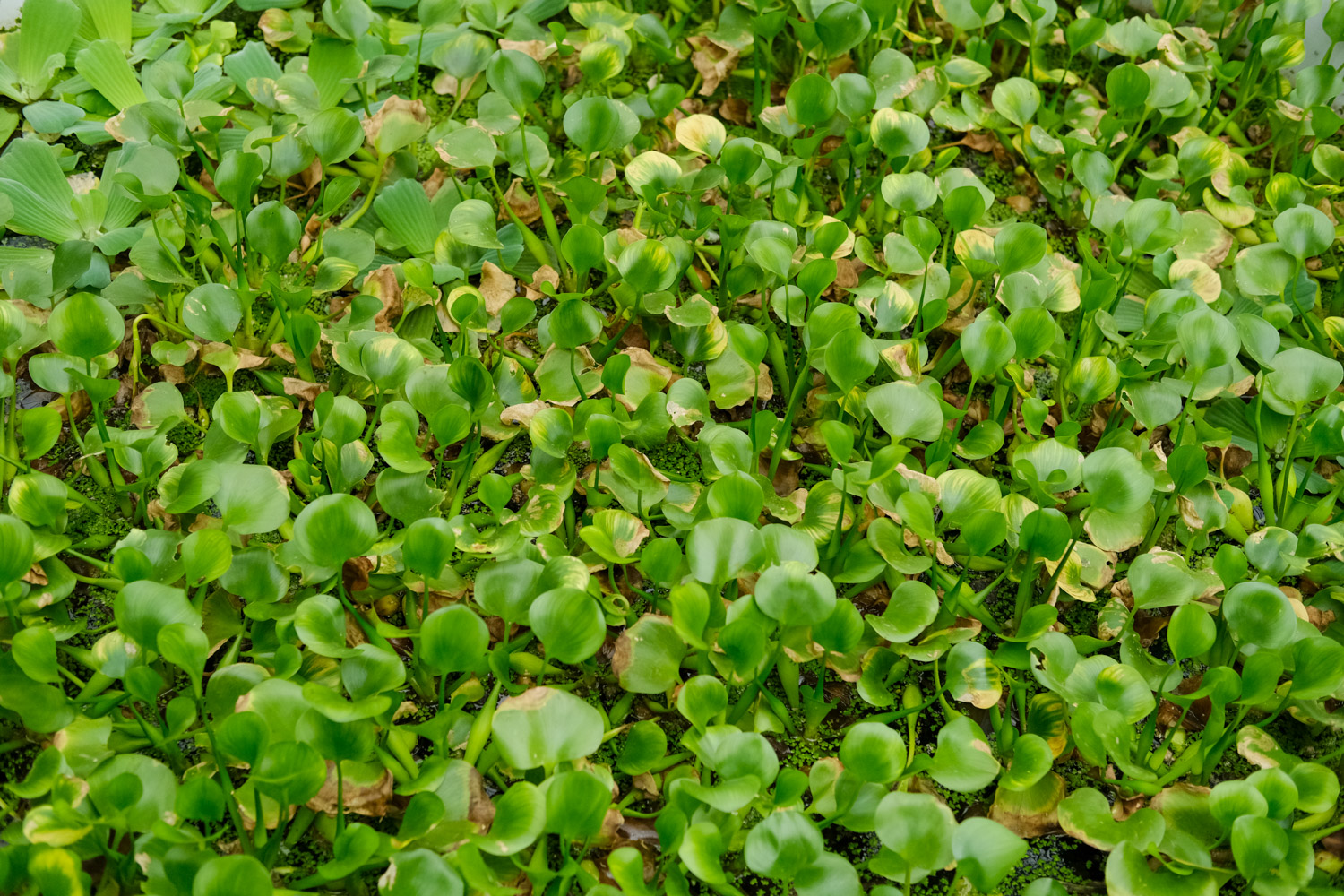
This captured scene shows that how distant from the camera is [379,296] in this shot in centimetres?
111

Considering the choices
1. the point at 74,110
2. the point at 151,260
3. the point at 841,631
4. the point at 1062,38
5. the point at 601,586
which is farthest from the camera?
the point at 1062,38

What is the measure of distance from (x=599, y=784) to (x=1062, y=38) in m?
1.24

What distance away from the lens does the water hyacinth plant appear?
76 cm

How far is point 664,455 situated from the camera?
105 cm

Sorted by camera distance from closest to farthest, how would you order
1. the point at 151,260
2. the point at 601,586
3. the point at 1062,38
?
the point at 601,586 < the point at 151,260 < the point at 1062,38

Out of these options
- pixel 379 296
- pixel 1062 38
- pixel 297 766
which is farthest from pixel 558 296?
pixel 1062 38

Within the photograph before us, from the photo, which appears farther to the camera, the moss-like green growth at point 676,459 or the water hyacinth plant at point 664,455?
the moss-like green growth at point 676,459

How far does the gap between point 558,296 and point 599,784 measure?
0.49 m

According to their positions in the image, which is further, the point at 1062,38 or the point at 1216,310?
the point at 1062,38

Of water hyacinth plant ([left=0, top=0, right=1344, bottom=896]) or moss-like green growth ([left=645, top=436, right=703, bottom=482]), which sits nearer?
water hyacinth plant ([left=0, top=0, right=1344, bottom=896])

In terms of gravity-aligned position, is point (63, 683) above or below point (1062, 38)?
below

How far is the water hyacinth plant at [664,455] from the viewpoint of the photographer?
29.9 inches

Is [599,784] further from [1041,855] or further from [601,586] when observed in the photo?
[1041,855]

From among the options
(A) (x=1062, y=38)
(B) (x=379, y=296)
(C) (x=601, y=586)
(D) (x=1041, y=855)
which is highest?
(A) (x=1062, y=38)
